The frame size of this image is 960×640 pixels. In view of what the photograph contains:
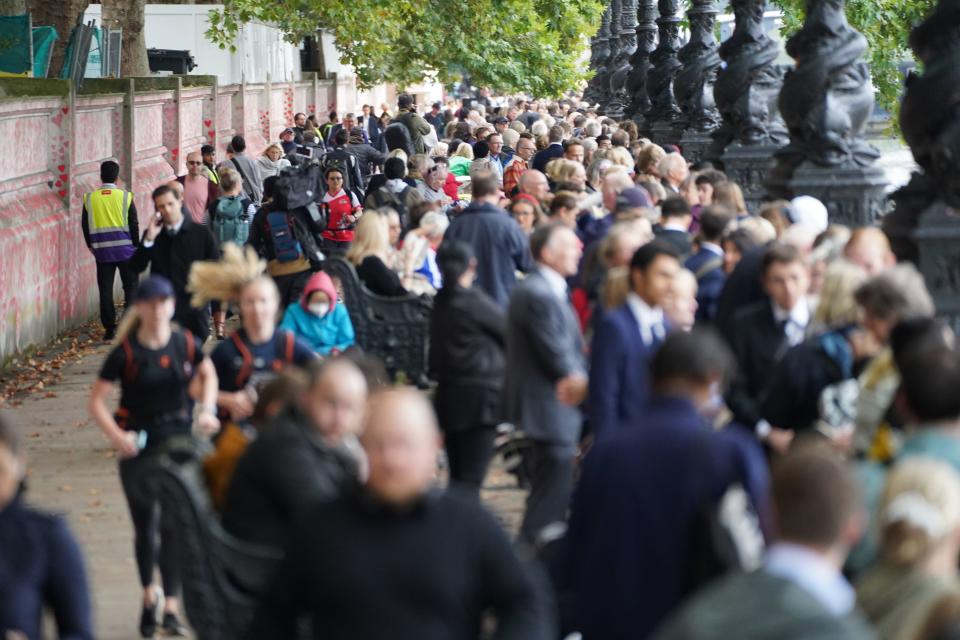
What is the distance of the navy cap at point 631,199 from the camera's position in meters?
12.9

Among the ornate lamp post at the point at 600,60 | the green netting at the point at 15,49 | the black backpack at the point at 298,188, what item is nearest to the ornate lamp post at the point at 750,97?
the black backpack at the point at 298,188

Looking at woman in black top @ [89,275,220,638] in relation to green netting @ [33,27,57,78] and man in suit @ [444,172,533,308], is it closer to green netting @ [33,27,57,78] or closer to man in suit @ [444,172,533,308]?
man in suit @ [444,172,533,308]

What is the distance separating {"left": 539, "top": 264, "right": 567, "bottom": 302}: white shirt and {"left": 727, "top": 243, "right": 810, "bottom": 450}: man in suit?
1356mm

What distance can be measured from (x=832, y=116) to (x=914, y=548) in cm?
980

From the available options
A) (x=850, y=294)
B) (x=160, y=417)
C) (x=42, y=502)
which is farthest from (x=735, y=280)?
(x=42, y=502)

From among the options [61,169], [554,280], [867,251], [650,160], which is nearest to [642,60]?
[61,169]

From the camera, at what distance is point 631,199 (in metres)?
12.9

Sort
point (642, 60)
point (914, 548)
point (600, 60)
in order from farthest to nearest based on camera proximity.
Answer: point (600, 60) < point (642, 60) < point (914, 548)

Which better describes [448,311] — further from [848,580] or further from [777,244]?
[848,580]

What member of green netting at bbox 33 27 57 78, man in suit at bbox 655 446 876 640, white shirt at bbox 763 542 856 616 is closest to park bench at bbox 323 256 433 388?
man in suit at bbox 655 446 876 640

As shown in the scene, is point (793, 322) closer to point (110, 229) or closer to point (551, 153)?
point (110, 229)

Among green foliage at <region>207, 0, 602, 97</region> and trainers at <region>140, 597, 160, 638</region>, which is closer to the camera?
trainers at <region>140, 597, 160, 638</region>

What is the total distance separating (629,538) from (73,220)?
17.1 metres

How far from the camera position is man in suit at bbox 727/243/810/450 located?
7914 millimetres
